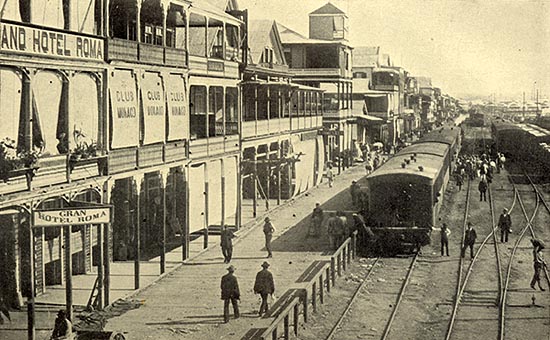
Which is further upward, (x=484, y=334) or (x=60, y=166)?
(x=60, y=166)

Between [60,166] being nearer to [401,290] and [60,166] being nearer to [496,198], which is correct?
[401,290]

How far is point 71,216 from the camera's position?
1678cm

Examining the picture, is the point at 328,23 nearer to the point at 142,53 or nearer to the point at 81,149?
the point at 142,53

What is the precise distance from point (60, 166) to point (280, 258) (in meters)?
10.6

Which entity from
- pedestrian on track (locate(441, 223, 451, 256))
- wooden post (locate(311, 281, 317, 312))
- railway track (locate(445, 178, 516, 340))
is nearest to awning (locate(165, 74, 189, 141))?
wooden post (locate(311, 281, 317, 312))

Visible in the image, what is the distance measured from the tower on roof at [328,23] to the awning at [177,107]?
157ft

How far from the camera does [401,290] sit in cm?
2180

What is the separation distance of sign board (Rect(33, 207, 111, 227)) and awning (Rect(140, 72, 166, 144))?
5.49 m

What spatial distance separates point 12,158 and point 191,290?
752 cm

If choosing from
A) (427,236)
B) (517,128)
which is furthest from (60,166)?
(517,128)

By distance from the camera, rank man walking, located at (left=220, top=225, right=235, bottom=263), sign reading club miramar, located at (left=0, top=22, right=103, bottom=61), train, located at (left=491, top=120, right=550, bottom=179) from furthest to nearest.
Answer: train, located at (left=491, top=120, right=550, bottom=179), man walking, located at (left=220, top=225, right=235, bottom=263), sign reading club miramar, located at (left=0, top=22, right=103, bottom=61)

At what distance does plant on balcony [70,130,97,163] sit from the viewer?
18391 mm

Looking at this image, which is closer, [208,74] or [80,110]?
[80,110]

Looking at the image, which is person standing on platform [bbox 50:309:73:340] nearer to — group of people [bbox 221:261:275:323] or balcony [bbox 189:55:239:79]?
group of people [bbox 221:261:275:323]
